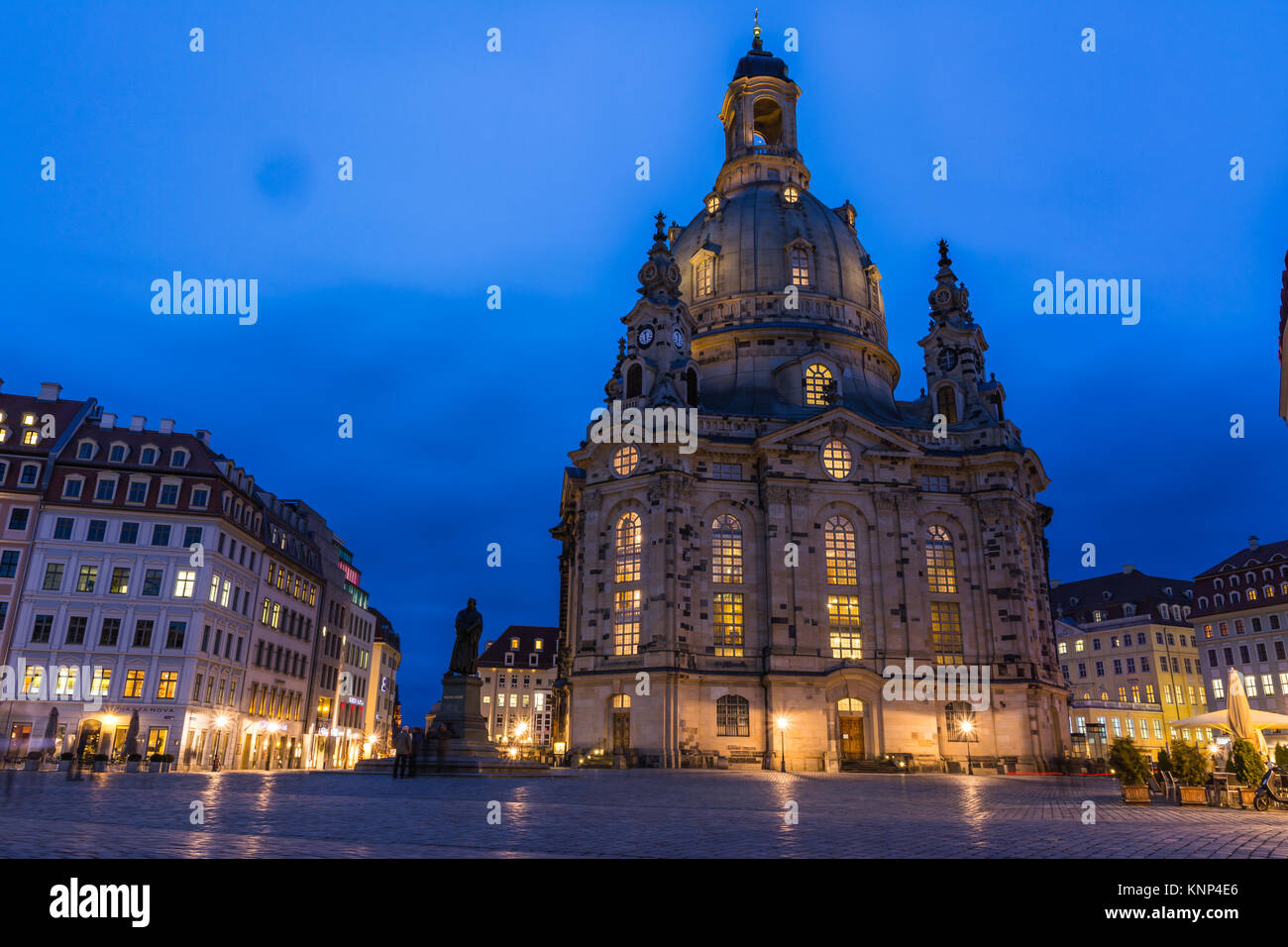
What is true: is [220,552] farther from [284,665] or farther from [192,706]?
[284,665]

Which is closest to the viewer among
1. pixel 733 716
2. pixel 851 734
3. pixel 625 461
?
pixel 733 716

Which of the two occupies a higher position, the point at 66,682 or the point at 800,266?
the point at 800,266

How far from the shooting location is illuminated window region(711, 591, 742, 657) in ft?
189

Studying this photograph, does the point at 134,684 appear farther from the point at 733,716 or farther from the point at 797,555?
the point at 797,555

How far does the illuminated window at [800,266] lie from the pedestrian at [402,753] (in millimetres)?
51505

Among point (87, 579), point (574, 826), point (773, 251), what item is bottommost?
point (574, 826)

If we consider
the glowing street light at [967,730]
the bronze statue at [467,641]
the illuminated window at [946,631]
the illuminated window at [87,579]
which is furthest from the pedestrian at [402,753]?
the illuminated window at [946,631]

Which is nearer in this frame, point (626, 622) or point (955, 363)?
point (626, 622)

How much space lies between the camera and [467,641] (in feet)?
114

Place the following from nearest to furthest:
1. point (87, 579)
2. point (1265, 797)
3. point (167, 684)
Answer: point (1265, 797) < point (167, 684) < point (87, 579)

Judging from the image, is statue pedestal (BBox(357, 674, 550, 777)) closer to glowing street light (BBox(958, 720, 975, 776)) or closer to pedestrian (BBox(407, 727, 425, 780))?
pedestrian (BBox(407, 727, 425, 780))

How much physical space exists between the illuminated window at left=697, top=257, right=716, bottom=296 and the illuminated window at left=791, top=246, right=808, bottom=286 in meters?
6.67

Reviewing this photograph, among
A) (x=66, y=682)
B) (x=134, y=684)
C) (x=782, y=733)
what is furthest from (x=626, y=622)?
(x=66, y=682)

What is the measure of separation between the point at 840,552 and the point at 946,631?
361 inches
